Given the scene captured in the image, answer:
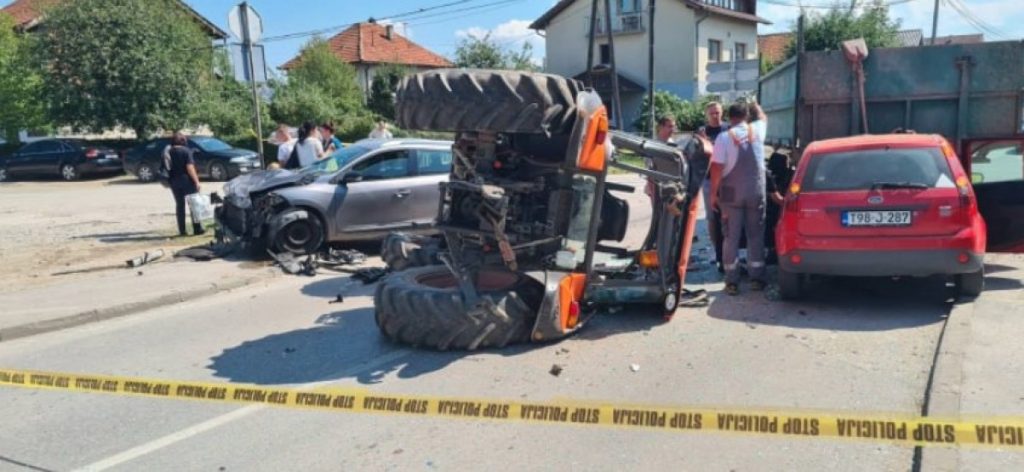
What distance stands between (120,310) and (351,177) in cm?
353

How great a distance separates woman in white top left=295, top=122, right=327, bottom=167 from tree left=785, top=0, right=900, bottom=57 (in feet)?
113

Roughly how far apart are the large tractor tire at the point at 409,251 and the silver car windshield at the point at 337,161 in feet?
9.55

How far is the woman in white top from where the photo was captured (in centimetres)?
1195

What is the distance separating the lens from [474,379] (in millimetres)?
5137

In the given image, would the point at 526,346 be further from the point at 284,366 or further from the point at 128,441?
the point at 128,441

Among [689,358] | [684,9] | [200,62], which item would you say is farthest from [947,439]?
[684,9]

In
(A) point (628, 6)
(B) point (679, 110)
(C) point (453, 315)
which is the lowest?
(C) point (453, 315)

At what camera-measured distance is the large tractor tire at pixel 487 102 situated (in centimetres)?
523

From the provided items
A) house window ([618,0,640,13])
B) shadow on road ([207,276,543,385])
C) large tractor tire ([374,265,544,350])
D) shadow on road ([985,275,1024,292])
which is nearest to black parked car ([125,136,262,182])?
shadow on road ([207,276,543,385])

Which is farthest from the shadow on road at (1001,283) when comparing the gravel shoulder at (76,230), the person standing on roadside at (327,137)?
the gravel shoulder at (76,230)

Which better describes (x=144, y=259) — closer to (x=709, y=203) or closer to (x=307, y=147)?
(x=307, y=147)

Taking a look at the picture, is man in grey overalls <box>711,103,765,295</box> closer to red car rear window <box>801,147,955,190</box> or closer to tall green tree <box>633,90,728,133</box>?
red car rear window <box>801,147,955,190</box>

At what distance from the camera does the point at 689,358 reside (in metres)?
5.51

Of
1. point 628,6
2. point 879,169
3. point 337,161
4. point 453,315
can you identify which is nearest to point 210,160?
point 337,161
